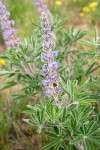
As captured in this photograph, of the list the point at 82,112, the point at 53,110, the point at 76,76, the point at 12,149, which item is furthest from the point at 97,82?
the point at 12,149

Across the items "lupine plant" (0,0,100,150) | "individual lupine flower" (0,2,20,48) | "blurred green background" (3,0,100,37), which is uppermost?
"blurred green background" (3,0,100,37)

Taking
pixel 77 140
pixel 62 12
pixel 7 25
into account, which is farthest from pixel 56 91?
pixel 62 12

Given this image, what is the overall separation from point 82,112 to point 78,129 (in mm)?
98

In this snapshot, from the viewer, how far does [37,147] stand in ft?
9.12

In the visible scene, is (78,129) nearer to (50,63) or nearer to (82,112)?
(82,112)

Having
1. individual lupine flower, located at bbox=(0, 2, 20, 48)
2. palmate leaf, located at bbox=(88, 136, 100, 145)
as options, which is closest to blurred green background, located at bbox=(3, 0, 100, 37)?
individual lupine flower, located at bbox=(0, 2, 20, 48)

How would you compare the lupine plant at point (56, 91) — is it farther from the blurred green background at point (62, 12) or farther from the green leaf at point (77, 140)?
the blurred green background at point (62, 12)

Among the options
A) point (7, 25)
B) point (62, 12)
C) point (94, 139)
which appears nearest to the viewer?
point (94, 139)

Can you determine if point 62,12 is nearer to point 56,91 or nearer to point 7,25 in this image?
point 7,25

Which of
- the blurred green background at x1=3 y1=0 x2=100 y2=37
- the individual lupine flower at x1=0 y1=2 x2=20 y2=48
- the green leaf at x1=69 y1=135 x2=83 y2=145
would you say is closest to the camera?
the green leaf at x1=69 y1=135 x2=83 y2=145

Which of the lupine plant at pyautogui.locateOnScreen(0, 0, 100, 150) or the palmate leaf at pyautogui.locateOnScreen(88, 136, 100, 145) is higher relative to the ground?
the lupine plant at pyautogui.locateOnScreen(0, 0, 100, 150)

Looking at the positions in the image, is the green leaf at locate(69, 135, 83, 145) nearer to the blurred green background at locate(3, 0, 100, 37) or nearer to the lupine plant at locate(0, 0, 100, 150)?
the lupine plant at locate(0, 0, 100, 150)

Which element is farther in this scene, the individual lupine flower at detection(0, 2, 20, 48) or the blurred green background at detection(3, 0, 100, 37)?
the blurred green background at detection(3, 0, 100, 37)

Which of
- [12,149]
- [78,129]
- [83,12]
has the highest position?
[83,12]
